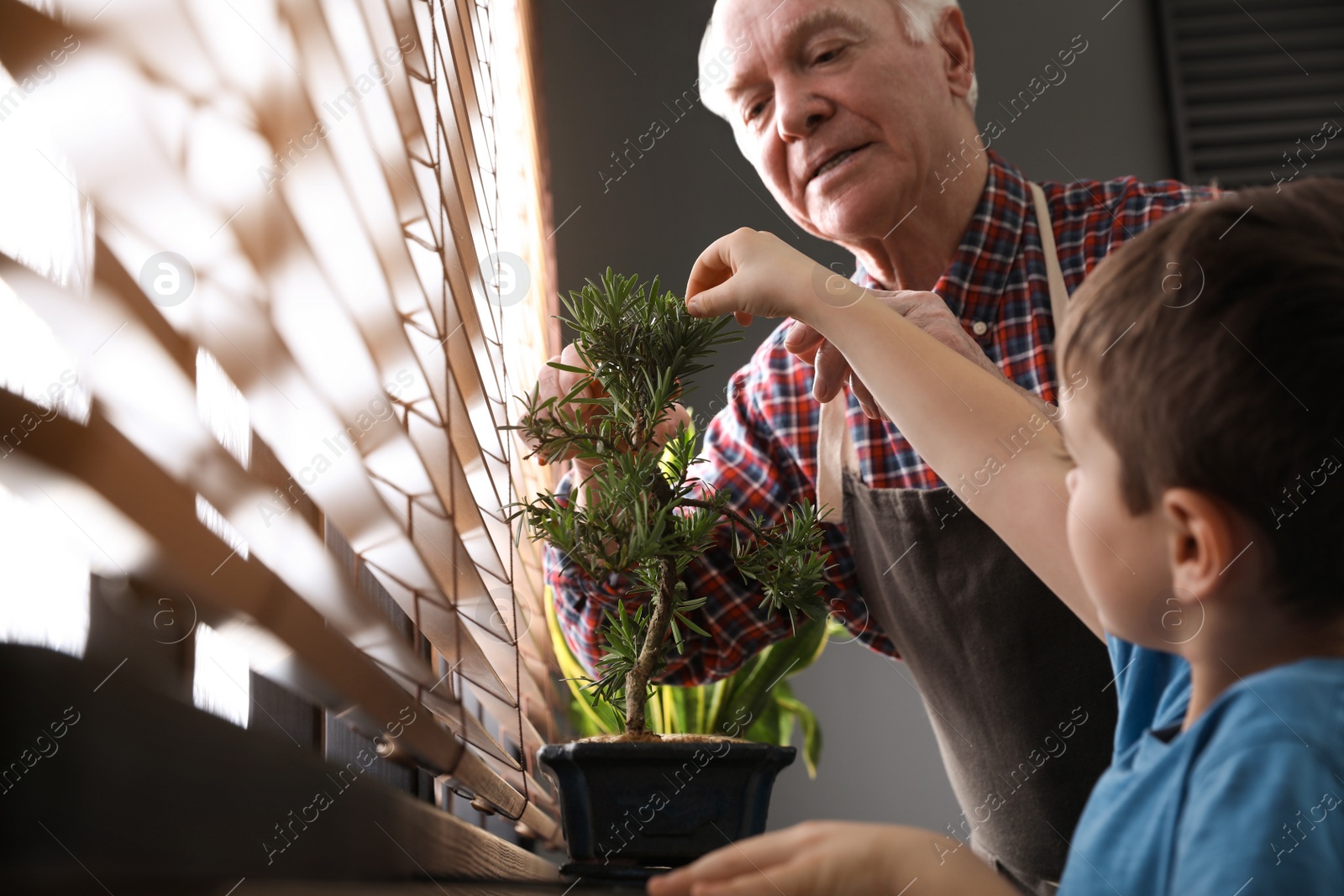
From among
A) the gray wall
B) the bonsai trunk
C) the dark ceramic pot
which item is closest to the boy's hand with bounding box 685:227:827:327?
the bonsai trunk

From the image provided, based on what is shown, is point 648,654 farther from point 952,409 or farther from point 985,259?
point 985,259

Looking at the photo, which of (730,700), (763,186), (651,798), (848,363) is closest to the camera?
(651,798)

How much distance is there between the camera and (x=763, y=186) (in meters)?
2.73

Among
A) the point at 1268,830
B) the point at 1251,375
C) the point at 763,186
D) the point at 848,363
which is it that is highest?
the point at 763,186

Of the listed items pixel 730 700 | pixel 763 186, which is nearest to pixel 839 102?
pixel 730 700

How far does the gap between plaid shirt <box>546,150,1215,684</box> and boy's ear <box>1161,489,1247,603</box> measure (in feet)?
2.02

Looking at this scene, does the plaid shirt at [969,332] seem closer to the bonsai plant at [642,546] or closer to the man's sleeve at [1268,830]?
the bonsai plant at [642,546]

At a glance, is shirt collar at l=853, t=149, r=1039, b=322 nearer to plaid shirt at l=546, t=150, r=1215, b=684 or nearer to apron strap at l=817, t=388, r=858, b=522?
plaid shirt at l=546, t=150, r=1215, b=684

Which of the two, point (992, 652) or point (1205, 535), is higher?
point (1205, 535)

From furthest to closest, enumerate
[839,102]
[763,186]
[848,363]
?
[763,186], [839,102], [848,363]

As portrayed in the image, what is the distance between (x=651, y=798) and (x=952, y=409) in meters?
0.31

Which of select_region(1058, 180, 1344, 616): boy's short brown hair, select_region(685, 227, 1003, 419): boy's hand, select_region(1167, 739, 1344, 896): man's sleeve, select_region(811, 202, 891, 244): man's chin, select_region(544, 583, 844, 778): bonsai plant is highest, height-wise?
select_region(811, 202, 891, 244): man's chin

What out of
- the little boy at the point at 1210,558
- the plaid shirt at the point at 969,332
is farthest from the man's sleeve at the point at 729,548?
the little boy at the point at 1210,558

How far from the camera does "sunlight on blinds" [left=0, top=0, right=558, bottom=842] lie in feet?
1.14
